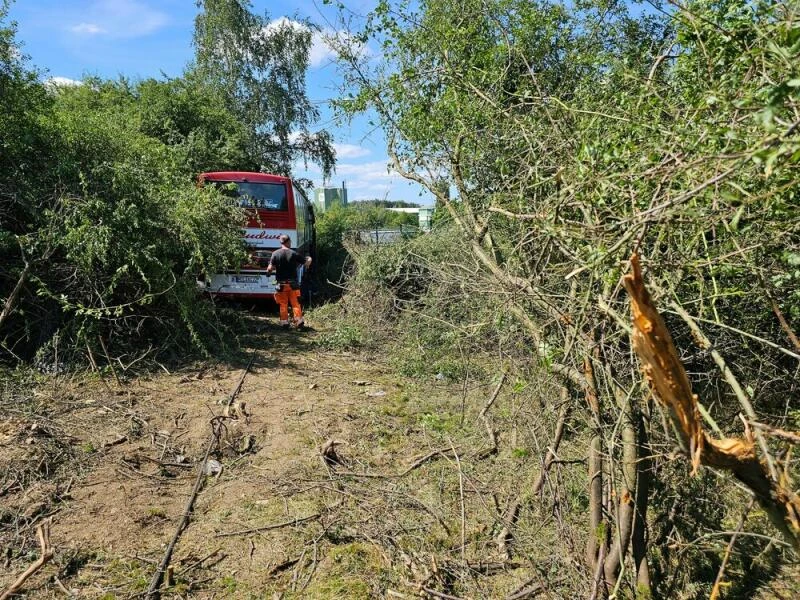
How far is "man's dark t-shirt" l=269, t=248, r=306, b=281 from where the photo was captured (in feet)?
36.5

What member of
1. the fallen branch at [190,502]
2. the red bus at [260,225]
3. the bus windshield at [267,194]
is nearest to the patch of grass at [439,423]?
the fallen branch at [190,502]

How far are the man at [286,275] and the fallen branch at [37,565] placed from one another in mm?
7411

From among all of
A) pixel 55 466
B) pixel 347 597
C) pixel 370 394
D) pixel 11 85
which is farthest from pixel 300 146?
pixel 347 597

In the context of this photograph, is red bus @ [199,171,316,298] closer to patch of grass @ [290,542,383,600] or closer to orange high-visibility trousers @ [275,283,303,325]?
orange high-visibility trousers @ [275,283,303,325]

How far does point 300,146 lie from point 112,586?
25.6m

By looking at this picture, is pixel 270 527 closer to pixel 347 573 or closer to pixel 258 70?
pixel 347 573

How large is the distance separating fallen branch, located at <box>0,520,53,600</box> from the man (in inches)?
292

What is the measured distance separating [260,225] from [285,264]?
147 centimetres

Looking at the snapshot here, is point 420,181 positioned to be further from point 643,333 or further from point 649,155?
point 643,333

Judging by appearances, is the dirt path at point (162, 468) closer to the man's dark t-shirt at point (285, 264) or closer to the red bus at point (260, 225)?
A: the man's dark t-shirt at point (285, 264)

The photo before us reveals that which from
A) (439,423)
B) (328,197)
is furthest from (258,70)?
(439,423)

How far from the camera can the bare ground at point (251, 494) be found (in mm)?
3793

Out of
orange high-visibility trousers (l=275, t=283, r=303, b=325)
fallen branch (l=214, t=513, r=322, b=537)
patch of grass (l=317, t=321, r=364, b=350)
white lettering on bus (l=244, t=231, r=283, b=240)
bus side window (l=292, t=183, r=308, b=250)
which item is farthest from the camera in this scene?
bus side window (l=292, t=183, r=308, b=250)

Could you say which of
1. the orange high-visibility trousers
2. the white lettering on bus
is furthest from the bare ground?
the white lettering on bus
